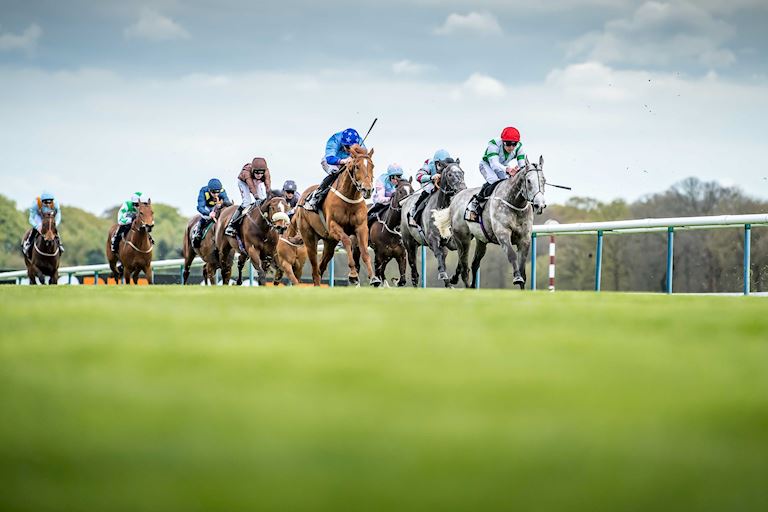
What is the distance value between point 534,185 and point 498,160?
1.33 m

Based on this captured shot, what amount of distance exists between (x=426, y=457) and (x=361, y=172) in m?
11.7

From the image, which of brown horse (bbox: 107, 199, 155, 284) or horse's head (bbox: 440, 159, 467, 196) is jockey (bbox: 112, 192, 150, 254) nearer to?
brown horse (bbox: 107, 199, 155, 284)

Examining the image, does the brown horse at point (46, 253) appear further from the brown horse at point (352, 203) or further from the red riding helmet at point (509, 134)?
the red riding helmet at point (509, 134)

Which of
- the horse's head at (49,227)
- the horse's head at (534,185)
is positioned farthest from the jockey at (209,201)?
the horse's head at (534,185)

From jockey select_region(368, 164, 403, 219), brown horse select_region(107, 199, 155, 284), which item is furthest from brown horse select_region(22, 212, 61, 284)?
jockey select_region(368, 164, 403, 219)

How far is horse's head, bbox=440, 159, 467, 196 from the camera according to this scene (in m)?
16.1

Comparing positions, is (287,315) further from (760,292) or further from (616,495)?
(760,292)

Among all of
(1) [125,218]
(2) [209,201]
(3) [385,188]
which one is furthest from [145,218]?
(3) [385,188]

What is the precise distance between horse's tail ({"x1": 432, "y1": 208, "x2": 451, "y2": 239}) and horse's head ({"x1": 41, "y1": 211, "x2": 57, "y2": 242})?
8.37 meters

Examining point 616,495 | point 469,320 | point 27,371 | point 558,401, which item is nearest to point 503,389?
point 558,401

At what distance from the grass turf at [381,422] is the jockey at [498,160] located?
10.7 m

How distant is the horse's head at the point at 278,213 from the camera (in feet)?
54.2

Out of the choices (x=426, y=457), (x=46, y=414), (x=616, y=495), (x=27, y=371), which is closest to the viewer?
(x=616, y=495)

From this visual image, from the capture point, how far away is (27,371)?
2.97 metres
